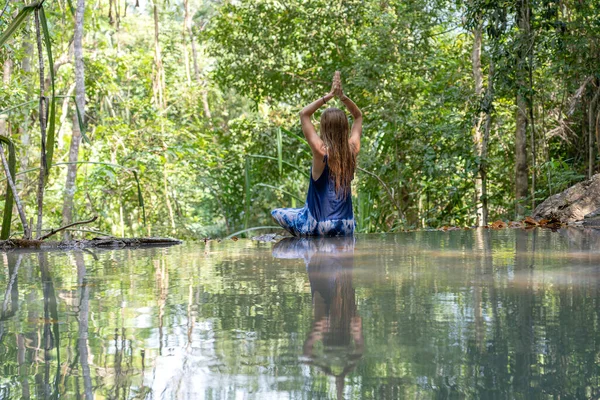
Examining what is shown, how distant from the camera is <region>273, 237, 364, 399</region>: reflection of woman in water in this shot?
1403 millimetres

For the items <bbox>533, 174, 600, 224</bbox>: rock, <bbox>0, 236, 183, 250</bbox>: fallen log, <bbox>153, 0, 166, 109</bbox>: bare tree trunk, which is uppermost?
<bbox>153, 0, 166, 109</bbox>: bare tree trunk

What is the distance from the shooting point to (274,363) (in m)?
1.40

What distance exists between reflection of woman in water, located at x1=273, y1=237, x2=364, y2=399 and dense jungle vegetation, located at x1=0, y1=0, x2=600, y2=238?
3.73 meters

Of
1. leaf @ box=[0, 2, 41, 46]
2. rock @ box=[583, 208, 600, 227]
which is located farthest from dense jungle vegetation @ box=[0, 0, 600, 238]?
leaf @ box=[0, 2, 41, 46]

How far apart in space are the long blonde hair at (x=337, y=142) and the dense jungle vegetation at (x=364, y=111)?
1.91 m

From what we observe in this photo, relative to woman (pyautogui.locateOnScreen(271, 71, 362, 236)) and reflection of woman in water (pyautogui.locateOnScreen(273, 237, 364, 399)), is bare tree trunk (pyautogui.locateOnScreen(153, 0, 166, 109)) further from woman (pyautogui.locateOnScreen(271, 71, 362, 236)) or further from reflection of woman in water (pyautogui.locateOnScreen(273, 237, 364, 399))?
reflection of woman in water (pyautogui.locateOnScreen(273, 237, 364, 399))

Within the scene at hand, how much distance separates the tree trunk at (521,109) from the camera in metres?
7.86

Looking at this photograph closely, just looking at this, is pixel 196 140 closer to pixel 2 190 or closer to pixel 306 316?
pixel 2 190

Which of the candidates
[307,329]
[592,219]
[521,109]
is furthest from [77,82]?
[307,329]

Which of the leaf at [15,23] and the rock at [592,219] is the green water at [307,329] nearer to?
the leaf at [15,23]


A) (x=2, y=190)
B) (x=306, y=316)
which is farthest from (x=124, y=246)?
(x=2, y=190)

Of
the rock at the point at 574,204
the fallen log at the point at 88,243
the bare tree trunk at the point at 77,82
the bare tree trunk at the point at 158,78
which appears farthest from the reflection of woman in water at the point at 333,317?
the bare tree trunk at the point at 158,78

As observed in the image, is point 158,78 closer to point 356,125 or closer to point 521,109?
point 521,109

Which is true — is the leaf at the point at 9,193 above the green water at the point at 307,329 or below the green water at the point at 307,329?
above
